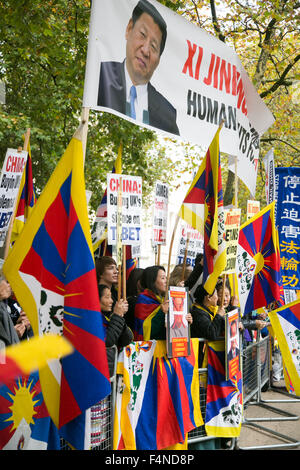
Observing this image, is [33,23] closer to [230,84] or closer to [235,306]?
[230,84]

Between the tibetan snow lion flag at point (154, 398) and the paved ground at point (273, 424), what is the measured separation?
124cm

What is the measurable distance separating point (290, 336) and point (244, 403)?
1119 mm

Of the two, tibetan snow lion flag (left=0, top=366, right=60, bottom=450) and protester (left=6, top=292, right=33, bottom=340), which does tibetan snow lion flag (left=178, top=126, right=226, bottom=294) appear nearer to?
protester (left=6, top=292, right=33, bottom=340)

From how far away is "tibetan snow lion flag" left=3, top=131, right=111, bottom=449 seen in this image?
2695mm

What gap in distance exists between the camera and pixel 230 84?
18.1ft

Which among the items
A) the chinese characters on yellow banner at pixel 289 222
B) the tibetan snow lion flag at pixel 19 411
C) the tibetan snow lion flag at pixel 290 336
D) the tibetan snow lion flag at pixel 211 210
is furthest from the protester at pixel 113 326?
the chinese characters on yellow banner at pixel 289 222

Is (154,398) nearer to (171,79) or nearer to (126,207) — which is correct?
(126,207)

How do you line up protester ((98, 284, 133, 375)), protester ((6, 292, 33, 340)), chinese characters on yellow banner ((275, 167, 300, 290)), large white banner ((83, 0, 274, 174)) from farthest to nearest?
1. chinese characters on yellow banner ((275, 167, 300, 290))
2. protester ((6, 292, 33, 340))
3. protester ((98, 284, 133, 375))
4. large white banner ((83, 0, 274, 174))

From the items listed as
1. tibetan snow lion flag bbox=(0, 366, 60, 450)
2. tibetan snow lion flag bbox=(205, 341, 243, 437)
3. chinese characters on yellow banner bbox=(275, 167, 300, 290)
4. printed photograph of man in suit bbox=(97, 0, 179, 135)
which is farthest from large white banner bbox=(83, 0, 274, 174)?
chinese characters on yellow banner bbox=(275, 167, 300, 290)

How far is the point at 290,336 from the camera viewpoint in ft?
22.1

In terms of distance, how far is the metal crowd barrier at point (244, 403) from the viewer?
3965 millimetres

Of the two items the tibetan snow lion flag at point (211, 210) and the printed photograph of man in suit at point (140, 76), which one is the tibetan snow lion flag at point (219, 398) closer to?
the tibetan snow lion flag at point (211, 210)

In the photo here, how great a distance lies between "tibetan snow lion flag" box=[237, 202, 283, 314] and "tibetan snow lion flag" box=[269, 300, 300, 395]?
54cm

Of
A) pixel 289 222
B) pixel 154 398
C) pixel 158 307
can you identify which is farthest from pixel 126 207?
pixel 289 222
